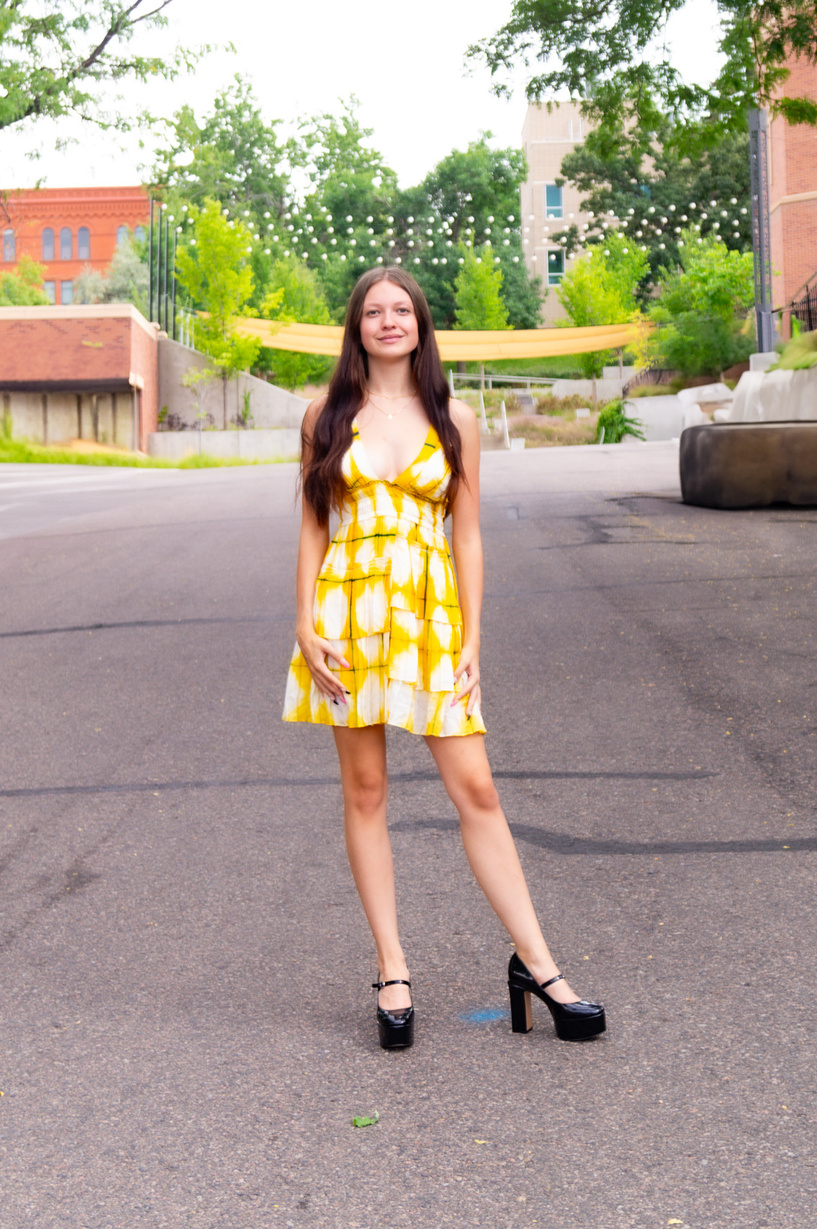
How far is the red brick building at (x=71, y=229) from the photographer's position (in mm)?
77250

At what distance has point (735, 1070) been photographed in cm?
305

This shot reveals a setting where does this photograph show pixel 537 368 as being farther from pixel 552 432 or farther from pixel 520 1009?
pixel 520 1009

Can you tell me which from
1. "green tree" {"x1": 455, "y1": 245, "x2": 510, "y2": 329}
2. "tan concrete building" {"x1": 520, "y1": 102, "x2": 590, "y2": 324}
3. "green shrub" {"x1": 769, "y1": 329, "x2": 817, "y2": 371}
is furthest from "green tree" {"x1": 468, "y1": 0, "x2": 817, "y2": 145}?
"tan concrete building" {"x1": 520, "y1": 102, "x2": 590, "y2": 324}

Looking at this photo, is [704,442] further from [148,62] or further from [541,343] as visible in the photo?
[541,343]

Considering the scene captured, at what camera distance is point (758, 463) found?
13273 millimetres

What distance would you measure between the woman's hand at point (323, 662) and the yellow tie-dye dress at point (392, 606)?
0.02 m

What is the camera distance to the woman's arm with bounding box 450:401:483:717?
3.25 m

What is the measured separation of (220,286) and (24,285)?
32746mm

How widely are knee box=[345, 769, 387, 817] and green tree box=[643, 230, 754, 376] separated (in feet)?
138

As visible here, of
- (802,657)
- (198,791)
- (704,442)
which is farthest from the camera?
(704,442)

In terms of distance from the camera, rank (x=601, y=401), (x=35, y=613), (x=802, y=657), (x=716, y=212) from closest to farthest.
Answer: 1. (x=802, y=657)
2. (x=35, y=613)
3. (x=601, y=401)
4. (x=716, y=212)

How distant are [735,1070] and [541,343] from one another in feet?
149

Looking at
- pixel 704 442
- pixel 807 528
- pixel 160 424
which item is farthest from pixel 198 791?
pixel 160 424

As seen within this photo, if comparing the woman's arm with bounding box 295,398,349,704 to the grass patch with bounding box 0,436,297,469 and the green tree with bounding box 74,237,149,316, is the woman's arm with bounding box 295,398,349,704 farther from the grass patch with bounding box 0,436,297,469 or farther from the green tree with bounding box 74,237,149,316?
the green tree with bounding box 74,237,149,316
